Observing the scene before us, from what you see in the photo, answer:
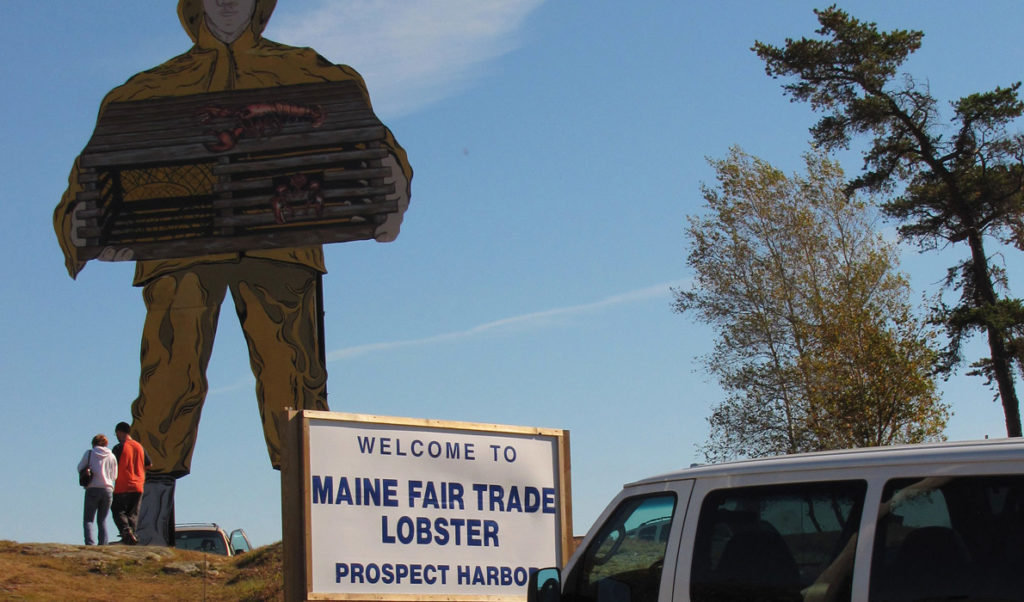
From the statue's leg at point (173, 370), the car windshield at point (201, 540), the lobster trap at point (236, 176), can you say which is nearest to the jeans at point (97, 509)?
the statue's leg at point (173, 370)

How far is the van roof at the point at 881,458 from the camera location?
3.97 meters

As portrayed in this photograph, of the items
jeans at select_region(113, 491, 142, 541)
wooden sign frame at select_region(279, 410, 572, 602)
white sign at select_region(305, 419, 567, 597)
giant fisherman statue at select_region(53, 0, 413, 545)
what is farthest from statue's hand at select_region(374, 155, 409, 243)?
wooden sign frame at select_region(279, 410, 572, 602)

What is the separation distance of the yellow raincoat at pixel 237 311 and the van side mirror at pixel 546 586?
1272 centimetres

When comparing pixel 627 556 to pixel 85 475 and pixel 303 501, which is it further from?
pixel 85 475

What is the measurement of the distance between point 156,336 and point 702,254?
67.6ft

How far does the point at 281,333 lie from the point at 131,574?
5.51 meters

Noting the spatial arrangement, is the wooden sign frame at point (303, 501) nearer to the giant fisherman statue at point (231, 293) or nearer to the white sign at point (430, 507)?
the white sign at point (430, 507)

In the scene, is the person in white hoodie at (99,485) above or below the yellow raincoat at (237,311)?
below

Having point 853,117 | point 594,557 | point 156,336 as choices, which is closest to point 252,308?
point 156,336

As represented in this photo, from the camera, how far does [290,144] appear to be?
61.6ft

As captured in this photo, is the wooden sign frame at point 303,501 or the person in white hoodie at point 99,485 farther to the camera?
the person in white hoodie at point 99,485

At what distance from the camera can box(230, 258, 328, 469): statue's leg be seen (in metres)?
18.4

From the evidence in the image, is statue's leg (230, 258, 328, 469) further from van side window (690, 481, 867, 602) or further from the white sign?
van side window (690, 481, 867, 602)

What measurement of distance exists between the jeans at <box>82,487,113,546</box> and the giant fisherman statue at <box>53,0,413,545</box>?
2299 millimetres
